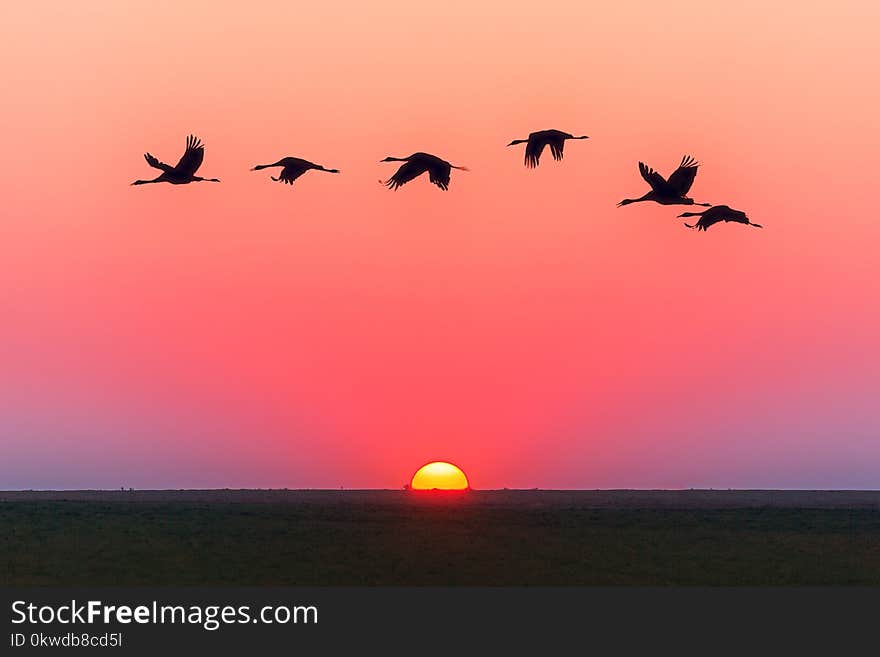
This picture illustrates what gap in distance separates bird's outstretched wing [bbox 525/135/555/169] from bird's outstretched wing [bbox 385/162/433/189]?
1.88 m

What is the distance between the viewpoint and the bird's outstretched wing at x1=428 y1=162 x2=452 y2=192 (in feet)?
108

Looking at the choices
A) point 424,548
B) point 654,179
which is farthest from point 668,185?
point 424,548

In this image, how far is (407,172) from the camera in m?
33.8

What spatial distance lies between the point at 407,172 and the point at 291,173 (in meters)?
2.94

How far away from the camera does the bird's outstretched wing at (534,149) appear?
33812mm

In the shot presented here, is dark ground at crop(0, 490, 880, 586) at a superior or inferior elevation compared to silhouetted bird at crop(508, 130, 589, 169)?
inferior

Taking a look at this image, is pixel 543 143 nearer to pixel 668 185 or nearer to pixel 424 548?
pixel 668 185

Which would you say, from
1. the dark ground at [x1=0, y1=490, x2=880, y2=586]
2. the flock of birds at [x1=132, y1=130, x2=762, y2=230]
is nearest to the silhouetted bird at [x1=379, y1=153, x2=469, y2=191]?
the flock of birds at [x1=132, y1=130, x2=762, y2=230]

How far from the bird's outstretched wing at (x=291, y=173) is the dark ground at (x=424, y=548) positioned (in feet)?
40.1

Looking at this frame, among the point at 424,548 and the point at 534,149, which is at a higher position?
the point at 534,149

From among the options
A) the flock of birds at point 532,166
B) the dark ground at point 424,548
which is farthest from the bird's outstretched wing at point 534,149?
the dark ground at point 424,548

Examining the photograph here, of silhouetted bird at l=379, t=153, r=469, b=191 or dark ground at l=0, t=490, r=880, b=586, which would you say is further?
dark ground at l=0, t=490, r=880, b=586

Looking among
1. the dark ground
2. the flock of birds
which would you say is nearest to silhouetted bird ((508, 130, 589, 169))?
the flock of birds

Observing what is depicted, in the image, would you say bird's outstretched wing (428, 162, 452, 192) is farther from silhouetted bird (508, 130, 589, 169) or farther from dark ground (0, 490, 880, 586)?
dark ground (0, 490, 880, 586)
